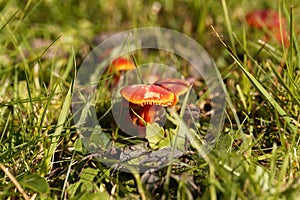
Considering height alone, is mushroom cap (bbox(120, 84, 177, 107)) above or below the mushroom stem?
above

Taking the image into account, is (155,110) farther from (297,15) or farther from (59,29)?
(297,15)

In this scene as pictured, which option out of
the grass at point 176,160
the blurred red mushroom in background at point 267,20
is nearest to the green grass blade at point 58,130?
the grass at point 176,160

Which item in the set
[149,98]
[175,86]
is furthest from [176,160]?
[175,86]

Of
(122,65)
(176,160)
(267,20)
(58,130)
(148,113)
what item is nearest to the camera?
(176,160)

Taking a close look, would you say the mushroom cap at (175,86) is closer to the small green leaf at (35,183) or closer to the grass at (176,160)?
the grass at (176,160)

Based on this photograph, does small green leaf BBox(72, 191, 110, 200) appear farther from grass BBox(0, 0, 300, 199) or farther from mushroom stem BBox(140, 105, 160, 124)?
mushroom stem BBox(140, 105, 160, 124)

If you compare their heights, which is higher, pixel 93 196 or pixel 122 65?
pixel 122 65

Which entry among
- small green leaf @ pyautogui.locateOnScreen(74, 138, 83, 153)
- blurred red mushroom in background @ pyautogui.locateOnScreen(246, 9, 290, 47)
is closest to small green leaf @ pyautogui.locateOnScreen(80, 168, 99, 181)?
small green leaf @ pyautogui.locateOnScreen(74, 138, 83, 153)

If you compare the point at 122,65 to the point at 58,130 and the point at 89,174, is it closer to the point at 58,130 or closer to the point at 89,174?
the point at 58,130
